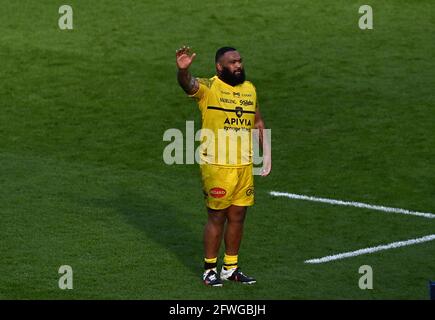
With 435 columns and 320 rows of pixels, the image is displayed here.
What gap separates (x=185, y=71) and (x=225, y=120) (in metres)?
0.78

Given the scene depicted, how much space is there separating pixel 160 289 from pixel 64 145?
5769 millimetres

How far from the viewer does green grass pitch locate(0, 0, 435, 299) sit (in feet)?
45.4

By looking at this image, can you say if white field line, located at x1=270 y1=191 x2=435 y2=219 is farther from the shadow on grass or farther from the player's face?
the player's face

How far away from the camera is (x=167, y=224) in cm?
1544

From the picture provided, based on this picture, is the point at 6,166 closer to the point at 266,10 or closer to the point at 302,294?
the point at 302,294

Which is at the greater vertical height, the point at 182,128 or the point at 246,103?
the point at 182,128

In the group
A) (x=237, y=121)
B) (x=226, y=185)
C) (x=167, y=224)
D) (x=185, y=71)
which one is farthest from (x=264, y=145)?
(x=167, y=224)

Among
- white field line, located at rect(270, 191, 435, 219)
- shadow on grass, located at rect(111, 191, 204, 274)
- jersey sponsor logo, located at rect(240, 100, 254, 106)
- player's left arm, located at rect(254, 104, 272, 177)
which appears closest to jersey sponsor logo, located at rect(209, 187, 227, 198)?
player's left arm, located at rect(254, 104, 272, 177)

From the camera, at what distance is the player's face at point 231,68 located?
13094 millimetres

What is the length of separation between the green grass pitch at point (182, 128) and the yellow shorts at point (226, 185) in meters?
0.84

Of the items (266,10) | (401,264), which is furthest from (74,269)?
(266,10)

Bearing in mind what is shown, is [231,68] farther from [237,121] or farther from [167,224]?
[167,224]

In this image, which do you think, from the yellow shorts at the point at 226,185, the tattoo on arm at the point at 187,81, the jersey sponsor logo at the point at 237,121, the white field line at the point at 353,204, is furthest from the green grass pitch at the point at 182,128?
the tattoo on arm at the point at 187,81

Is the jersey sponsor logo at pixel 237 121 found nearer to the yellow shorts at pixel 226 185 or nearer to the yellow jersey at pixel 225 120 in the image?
the yellow jersey at pixel 225 120
